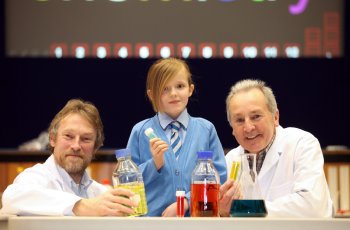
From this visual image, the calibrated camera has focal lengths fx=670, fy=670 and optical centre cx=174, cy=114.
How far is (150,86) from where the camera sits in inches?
92.5

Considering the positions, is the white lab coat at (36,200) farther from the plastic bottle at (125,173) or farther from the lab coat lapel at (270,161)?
the lab coat lapel at (270,161)

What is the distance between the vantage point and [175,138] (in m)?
2.31

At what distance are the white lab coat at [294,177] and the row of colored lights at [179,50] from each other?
3978 mm

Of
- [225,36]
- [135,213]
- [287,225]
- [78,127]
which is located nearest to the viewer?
[287,225]

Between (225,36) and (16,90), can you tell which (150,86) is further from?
(16,90)

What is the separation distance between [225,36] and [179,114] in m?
4.19

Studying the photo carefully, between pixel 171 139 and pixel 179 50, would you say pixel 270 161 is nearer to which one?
pixel 171 139

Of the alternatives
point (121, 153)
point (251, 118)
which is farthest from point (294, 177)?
point (121, 153)

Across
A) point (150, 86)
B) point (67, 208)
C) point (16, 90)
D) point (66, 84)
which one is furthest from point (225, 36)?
point (67, 208)

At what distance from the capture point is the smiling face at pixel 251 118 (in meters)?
2.32

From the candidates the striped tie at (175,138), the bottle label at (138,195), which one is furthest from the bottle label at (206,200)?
the striped tie at (175,138)

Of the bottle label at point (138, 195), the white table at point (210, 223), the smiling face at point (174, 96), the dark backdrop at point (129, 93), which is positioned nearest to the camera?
the white table at point (210, 223)

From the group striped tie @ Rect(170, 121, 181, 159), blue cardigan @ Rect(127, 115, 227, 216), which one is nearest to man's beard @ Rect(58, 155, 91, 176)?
blue cardigan @ Rect(127, 115, 227, 216)

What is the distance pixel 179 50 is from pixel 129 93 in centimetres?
70
